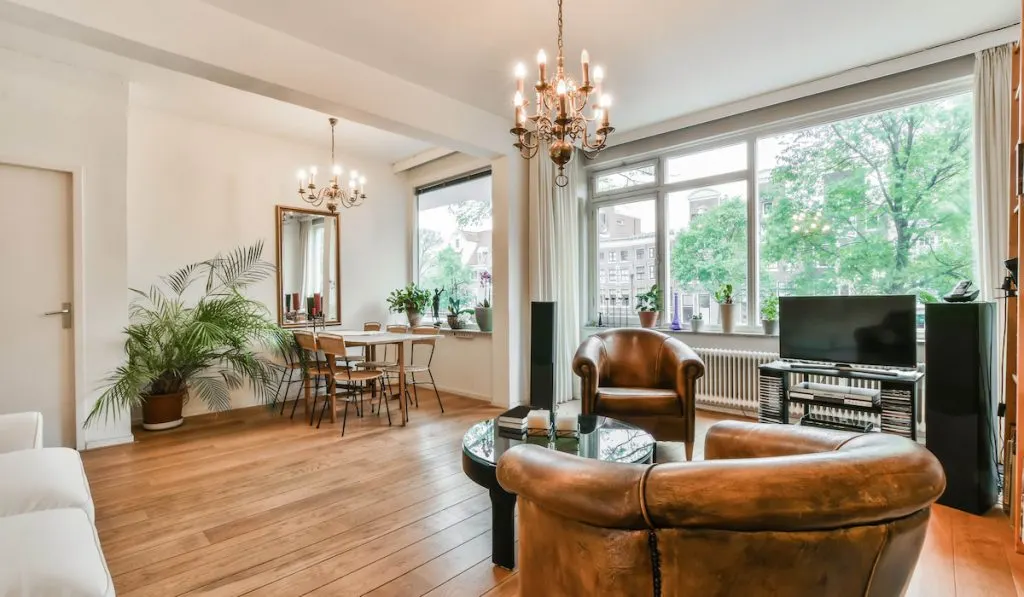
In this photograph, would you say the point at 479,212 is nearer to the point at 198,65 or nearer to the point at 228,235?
the point at 228,235

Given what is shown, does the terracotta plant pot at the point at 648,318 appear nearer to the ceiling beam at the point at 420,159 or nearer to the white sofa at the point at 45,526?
the ceiling beam at the point at 420,159

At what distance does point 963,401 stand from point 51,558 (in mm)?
3623

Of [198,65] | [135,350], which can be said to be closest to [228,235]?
[135,350]

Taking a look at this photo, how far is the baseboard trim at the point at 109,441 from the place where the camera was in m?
3.49

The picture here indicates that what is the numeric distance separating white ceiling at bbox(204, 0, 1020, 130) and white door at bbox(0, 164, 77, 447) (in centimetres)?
206

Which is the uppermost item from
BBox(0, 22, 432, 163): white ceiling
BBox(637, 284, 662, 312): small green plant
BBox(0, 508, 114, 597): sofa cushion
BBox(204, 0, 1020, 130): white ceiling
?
BBox(0, 22, 432, 163): white ceiling

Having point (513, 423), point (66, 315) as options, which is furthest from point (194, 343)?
point (513, 423)

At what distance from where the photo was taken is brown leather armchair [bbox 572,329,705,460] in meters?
3.06

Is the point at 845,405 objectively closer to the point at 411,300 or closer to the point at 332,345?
the point at 332,345

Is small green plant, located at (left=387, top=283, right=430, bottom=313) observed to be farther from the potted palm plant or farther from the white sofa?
the white sofa

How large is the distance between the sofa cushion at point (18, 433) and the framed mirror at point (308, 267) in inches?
120

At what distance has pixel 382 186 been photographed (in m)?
6.10

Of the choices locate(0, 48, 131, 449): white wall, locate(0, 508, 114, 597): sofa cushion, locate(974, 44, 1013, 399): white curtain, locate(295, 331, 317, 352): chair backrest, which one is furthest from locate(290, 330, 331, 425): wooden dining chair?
locate(974, 44, 1013, 399): white curtain

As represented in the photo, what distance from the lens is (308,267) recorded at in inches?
209
